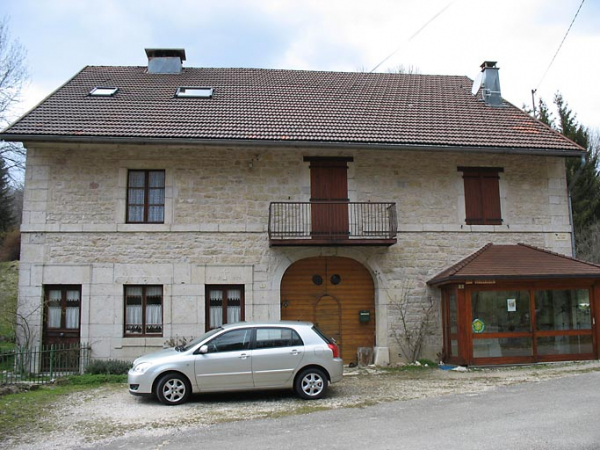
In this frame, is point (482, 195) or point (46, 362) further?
point (482, 195)

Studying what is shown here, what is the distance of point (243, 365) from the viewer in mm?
9617

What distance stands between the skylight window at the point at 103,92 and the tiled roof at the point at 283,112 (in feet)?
0.65

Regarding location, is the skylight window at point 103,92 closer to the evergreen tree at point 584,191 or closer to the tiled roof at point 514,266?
the tiled roof at point 514,266

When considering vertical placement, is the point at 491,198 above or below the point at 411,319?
above

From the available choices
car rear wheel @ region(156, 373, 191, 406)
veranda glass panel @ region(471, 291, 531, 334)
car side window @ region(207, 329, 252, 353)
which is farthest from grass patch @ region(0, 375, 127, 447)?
veranda glass panel @ region(471, 291, 531, 334)

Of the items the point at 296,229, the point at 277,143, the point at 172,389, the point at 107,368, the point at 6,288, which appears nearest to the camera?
the point at 172,389

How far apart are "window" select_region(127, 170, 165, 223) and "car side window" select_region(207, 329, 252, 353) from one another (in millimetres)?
5333

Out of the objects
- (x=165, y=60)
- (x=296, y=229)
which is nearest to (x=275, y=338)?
(x=296, y=229)

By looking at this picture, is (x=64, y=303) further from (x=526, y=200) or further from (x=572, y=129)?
(x=572, y=129)

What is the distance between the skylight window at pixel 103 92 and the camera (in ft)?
53.5

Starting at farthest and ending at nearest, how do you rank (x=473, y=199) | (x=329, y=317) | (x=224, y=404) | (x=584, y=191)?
(x=584, y=191) < (x=473, y=199) < (x=329, y=317) < (x=224, y=404)

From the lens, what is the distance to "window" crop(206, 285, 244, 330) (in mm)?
14250

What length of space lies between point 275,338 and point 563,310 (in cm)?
772

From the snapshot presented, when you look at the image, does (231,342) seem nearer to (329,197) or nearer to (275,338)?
(275,338)
